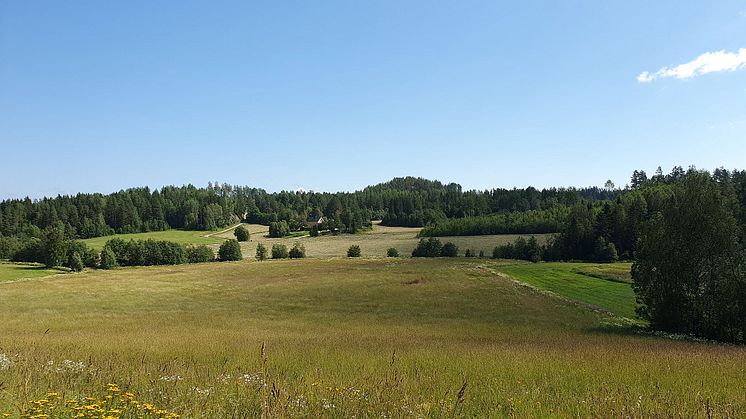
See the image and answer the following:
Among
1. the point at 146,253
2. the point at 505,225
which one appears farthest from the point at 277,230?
the point at 505,225

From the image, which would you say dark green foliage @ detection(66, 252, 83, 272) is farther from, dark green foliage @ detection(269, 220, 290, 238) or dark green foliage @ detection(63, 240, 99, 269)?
dark green foliage @ detection(269, 220, 290, 238)

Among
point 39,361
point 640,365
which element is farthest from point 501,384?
point 39,361

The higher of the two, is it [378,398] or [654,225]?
[654,225]

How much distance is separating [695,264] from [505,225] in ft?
402

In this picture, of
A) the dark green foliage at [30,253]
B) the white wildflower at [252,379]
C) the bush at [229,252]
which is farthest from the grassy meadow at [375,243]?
the white wildflower at [252,379]

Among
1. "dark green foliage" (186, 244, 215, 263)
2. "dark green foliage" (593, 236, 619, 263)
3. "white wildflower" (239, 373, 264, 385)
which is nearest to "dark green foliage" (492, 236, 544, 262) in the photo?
"dark green foliage" (593, 236, 619, 263)

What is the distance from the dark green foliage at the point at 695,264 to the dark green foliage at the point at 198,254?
315 feet

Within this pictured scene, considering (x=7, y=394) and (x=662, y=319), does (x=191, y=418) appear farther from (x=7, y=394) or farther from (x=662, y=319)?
(x=662, y=319)

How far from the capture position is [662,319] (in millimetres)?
26422

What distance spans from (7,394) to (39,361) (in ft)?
11.6

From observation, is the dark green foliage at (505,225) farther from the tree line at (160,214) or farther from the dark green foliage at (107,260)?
the dark green foliage at (107,260)

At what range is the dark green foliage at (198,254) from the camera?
10525 cm

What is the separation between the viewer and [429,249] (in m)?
111

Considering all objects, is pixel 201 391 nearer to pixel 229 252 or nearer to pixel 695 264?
pixel 695 264
